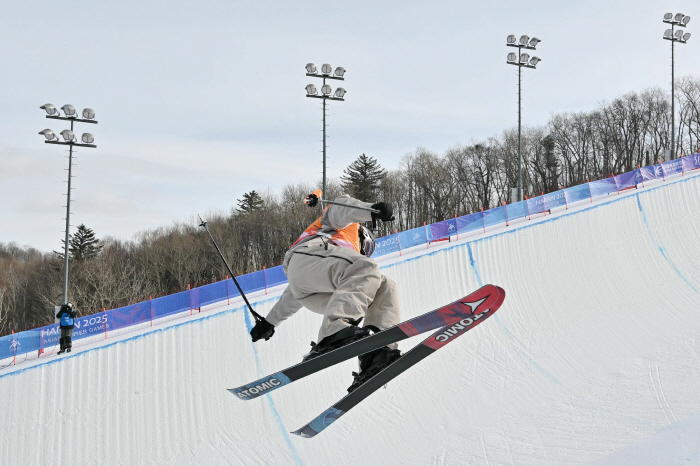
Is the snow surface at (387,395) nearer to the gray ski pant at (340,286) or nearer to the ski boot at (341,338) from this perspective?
the gray ski pant at (340,286)

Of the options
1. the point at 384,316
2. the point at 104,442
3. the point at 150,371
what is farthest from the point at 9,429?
the point at 384,316

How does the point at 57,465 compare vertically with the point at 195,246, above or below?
below

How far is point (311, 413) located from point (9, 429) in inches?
154

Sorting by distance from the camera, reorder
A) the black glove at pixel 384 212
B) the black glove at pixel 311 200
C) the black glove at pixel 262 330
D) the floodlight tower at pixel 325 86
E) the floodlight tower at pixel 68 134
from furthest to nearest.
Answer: the floodlight tower at pixel 325 86
the floodlight tower at pixel 68 134
the black glove at pixel 262 330
the black glove at pixel 311 200
the black glove at pixel 384 212

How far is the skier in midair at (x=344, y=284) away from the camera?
3.29m

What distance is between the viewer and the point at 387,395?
28.5 feet

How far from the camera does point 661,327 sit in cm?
1172

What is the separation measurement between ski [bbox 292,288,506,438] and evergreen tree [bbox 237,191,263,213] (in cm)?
3424

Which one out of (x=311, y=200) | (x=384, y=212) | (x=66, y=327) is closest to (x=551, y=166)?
(x=66, y=327)

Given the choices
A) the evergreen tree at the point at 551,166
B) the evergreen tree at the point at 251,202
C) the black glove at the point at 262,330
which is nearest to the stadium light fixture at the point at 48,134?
the black glove at the point at 262,330

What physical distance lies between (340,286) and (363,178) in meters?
35.1

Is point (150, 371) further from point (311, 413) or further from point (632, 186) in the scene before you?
point (632, 186)

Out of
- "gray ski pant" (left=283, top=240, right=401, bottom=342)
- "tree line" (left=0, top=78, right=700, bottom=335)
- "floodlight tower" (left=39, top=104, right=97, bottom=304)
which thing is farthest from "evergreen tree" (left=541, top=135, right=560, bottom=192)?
"gray ski pant" (left=283, top=240, right=401, bottom=342)

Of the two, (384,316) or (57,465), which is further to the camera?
(57,465)
